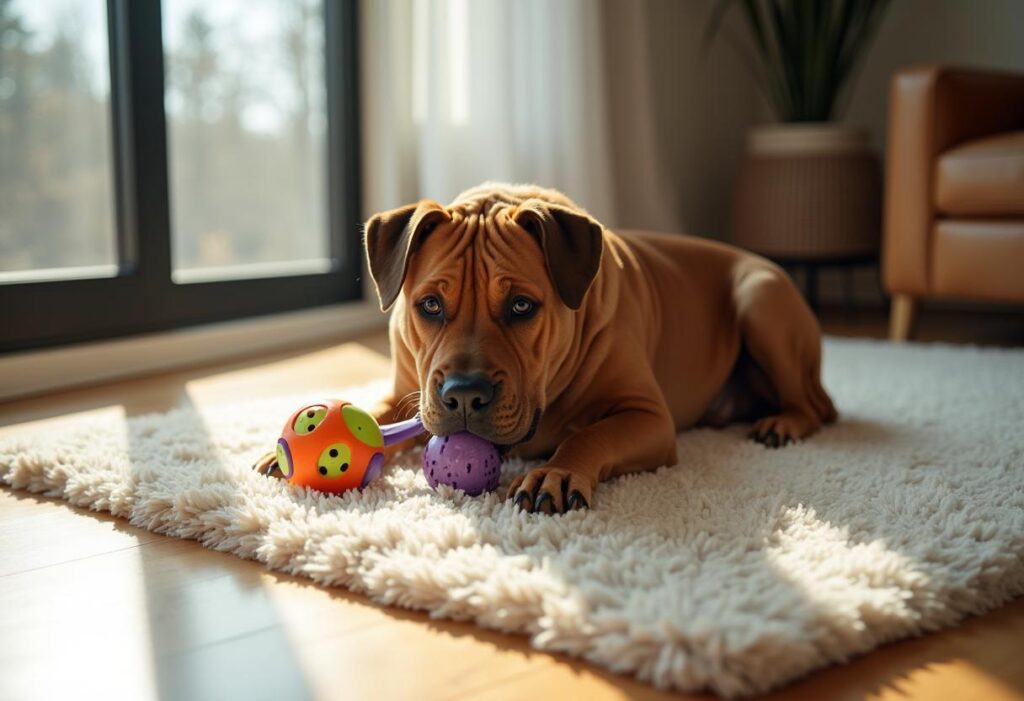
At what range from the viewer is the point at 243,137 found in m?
6.77

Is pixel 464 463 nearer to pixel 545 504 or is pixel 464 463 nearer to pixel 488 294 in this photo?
pixel 545 504

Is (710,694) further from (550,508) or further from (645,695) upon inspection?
(550,508)

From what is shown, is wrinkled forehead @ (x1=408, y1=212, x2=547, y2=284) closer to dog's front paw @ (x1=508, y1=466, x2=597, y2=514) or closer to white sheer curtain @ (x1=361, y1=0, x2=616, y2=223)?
dog's front paw @ (x1=508, y1=466, x2=597, y2=514)

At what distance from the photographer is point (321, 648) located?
4.50 feet

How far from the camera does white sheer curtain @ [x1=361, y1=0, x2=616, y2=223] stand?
15.3 ft

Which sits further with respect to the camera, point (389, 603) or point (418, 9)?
point (418, 9)

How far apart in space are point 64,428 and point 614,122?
12.0 feet

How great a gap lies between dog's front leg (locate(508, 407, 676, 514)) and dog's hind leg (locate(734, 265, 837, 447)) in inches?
20.9

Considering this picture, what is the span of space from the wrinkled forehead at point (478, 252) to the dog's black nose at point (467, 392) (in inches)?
9.1

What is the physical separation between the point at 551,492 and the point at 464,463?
0.19m

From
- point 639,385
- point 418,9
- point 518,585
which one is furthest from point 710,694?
point 418,9

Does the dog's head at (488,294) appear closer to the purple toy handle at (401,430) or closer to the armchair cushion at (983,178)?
the purple toy handle at (401,430)

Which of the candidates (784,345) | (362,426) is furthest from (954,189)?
(362,426)

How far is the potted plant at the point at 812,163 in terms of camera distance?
530 cm
